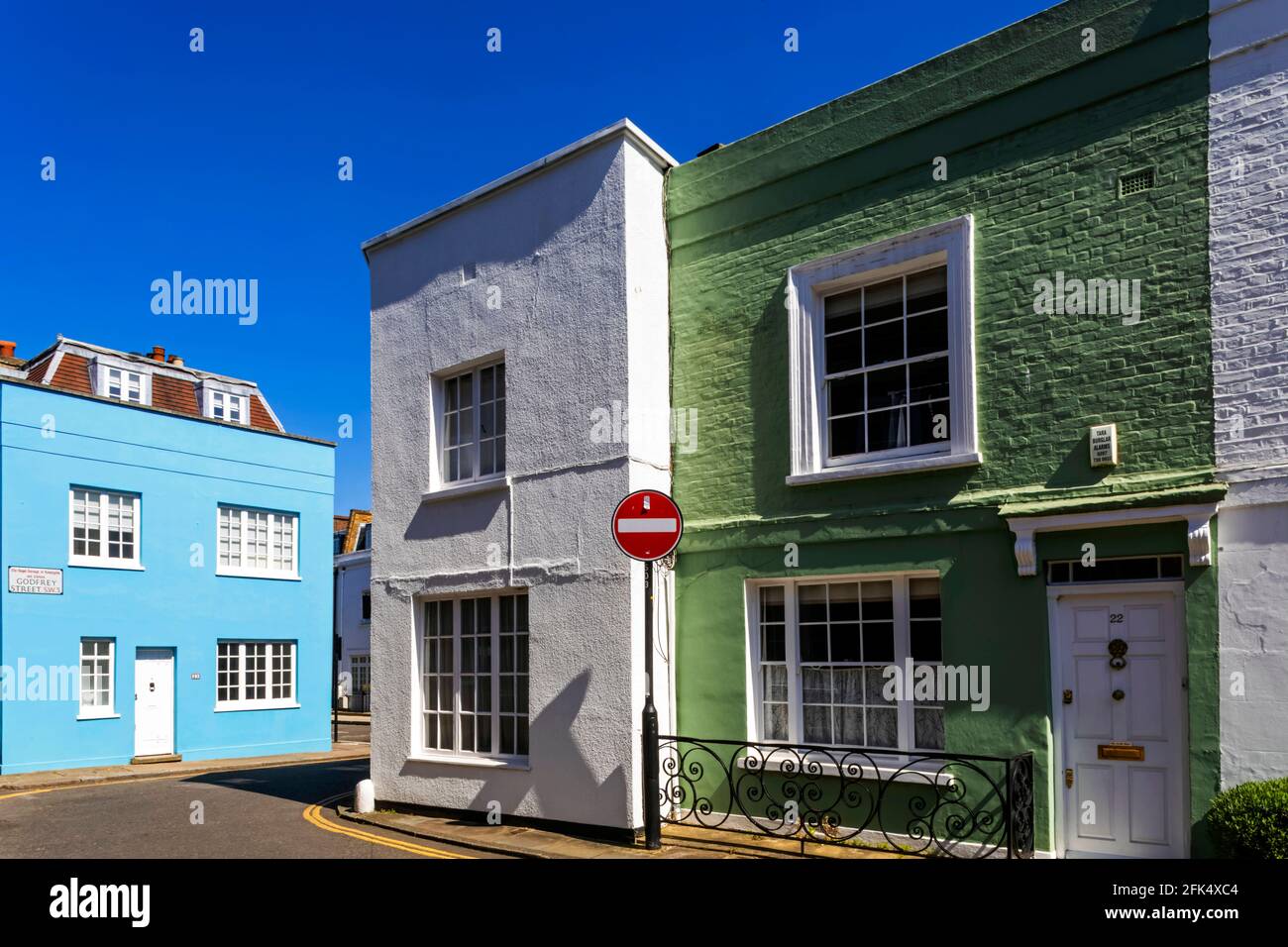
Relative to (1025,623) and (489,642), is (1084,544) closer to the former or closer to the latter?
(1025,623)

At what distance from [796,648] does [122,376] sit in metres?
21.0

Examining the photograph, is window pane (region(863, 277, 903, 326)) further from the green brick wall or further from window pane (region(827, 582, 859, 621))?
window pane (region(827, 582, 859, 621))

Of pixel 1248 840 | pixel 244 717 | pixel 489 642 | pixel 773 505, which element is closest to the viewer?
pixel 1248 840

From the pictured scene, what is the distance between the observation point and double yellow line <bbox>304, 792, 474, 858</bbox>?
9.98m

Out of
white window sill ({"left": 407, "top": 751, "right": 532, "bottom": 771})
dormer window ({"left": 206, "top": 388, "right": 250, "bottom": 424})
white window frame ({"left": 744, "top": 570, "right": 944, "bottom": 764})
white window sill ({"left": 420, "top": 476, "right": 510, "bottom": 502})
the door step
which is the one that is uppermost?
dormer window ({"left": 206, "top": 388, "right": 250, "bottom": 424})

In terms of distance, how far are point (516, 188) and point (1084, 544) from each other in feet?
25.3

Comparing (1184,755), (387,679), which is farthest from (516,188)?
(1184,755)

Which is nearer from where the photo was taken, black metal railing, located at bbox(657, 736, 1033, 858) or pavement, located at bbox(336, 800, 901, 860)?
black metal railing, located at bbox(657, 736, 1033, 858)

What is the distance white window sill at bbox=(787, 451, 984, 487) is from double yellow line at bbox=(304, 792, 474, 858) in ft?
16.7

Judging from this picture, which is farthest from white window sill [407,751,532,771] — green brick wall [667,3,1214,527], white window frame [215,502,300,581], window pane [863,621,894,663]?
white window frame [215,502,300,581]

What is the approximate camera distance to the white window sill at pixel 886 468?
895 centimetres

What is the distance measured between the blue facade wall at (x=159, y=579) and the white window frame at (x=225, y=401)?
8.37ft

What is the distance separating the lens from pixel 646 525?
954 cm

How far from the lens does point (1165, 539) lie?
7.80 meters
